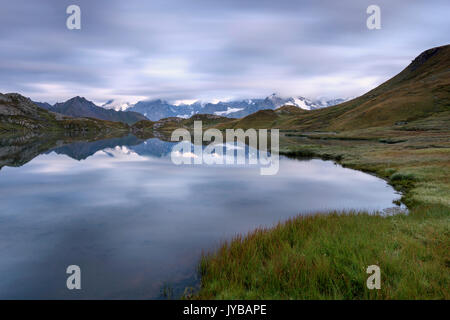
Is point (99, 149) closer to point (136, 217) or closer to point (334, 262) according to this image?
point (136, 217)

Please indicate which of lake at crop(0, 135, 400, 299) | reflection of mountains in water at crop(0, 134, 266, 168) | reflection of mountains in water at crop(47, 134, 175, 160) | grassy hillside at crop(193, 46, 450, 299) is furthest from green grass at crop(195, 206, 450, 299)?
reflection of mountains in water at crop(47, 134, 175, 160)

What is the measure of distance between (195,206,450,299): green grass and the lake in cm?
240

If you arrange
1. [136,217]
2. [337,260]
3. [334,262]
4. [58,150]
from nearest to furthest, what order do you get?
[334,262]
[337,260]
[136,217]
[58,150]

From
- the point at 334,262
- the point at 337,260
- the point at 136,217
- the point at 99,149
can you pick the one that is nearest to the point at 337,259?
the point at 337,260

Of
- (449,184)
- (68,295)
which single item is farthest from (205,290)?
(449,184)

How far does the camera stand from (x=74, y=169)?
171ft

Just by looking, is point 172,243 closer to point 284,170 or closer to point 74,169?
point 284,170

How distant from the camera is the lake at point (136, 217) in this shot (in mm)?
13297

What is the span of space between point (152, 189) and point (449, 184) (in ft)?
114

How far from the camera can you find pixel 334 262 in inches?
450

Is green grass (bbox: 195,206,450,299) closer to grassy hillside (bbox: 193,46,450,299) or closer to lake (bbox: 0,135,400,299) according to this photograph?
grassy hillside (bbox: 193,46,450,299)

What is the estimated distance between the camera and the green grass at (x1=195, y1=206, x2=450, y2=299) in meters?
9.79

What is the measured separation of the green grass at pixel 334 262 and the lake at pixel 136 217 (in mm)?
2404

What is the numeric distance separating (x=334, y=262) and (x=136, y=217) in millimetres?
17488
